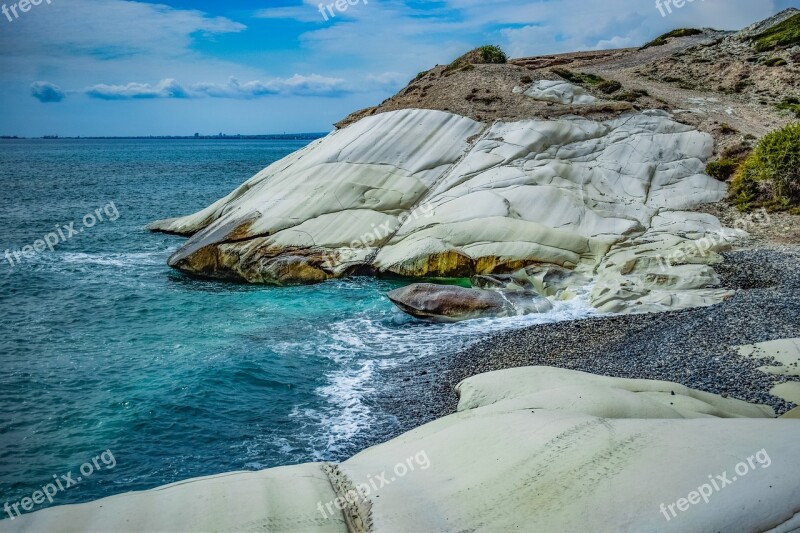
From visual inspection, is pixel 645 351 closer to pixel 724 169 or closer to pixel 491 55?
pixel 724 169

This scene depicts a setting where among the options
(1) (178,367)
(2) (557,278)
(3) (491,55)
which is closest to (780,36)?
(3) (491,55)

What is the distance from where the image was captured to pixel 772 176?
1206 inches

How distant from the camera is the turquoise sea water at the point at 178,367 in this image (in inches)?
579

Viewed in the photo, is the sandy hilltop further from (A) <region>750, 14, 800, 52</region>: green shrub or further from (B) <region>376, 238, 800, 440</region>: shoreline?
(A) <region>750, 14, 800, 52</region>: green shrub

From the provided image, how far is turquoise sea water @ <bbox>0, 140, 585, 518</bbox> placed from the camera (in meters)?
14.7

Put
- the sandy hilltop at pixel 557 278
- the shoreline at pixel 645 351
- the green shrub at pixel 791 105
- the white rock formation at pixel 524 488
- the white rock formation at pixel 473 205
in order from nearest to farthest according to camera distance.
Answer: the white rock formation at pixel 524 488
the sandy hilltop at pixel 557 278
the shoreline at pixel 645 351
the white rock formation at pixel 473 205
the green shrub at pixel 791 105

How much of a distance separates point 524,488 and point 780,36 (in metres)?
56.7

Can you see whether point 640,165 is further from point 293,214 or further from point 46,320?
point 46,320

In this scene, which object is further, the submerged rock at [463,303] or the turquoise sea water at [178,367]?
the submerged rock at [463,303]

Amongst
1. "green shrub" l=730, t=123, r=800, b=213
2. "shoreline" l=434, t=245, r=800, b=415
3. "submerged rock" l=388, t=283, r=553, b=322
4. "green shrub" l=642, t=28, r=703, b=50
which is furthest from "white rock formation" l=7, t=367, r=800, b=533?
"green shrub" l=642, t=28, r=703, b=50

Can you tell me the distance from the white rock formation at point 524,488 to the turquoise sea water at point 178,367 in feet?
16.1

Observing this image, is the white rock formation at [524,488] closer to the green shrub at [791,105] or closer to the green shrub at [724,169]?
the green shrub at [724,169]

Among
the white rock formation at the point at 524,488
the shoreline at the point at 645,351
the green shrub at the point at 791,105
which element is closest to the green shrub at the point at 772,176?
Result: the shoreline at the point at 645,351

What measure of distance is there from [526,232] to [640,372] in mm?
13362
